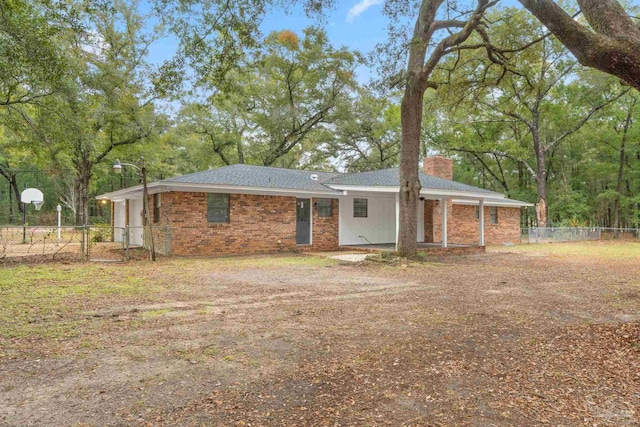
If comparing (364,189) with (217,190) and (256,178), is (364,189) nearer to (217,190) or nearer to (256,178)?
(256,178)

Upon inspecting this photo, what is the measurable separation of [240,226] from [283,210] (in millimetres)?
1809

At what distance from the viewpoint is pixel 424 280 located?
895 cm

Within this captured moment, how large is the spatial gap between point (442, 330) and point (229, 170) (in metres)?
12.4

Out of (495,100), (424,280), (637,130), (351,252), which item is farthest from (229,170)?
(637,130)

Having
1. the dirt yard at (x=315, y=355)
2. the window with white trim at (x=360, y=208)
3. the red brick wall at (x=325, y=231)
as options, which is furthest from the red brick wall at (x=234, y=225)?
the dirt yard at (x=315, y=355)

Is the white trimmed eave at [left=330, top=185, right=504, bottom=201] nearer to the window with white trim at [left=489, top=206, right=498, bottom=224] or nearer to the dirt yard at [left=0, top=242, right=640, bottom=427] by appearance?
the window with white trim at [left=489, top=206, right=498, bottom=224]

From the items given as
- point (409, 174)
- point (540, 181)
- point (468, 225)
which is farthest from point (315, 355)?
point (540, 181)

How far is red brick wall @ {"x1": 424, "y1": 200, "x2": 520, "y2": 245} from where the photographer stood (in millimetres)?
18969

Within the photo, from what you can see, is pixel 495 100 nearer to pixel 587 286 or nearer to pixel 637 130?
pixel 637 130

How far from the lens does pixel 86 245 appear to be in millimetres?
13648

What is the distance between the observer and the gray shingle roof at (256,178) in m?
13.6

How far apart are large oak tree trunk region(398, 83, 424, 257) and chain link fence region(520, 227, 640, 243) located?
13338 mm

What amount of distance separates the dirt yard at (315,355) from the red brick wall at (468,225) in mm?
11119

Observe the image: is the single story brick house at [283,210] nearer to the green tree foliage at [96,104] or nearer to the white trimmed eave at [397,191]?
the white trimmed eave at [397,191]
